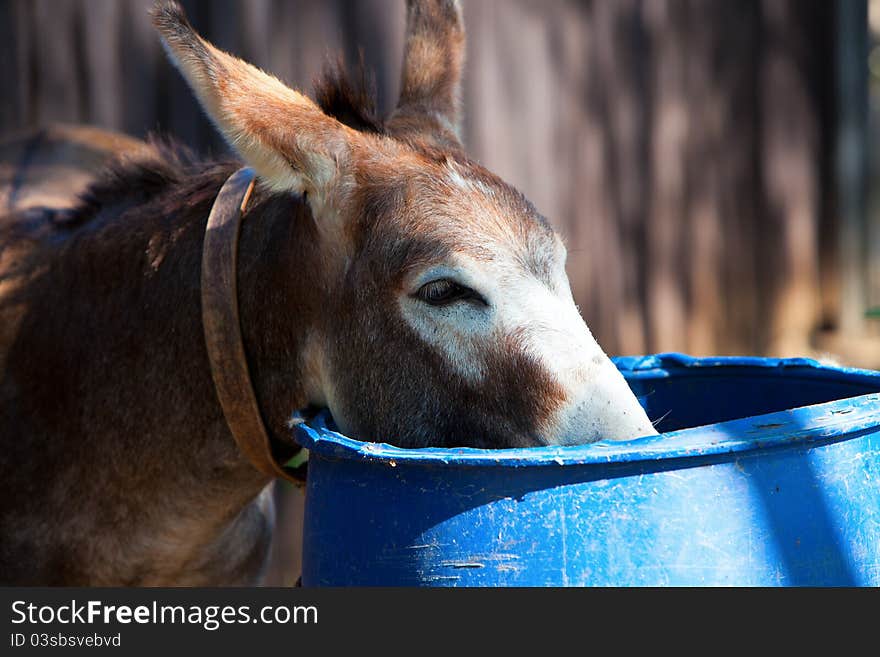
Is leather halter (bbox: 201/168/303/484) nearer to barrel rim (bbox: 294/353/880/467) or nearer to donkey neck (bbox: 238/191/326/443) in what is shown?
donkey neck (bbox: 238/191/326/443)

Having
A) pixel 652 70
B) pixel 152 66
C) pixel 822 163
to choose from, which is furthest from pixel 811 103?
pixel 152 66

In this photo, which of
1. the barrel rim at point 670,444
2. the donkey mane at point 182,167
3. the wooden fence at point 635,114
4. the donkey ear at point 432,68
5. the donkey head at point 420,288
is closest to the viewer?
the barrel rim at point 670,444

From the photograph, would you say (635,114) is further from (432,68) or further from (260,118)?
(260,118)

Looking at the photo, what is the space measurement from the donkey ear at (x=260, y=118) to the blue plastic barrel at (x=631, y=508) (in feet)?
2.25

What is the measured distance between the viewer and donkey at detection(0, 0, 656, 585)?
2.15m

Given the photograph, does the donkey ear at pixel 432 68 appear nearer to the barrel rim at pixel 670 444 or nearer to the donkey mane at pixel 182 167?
the donkey mane at pixel 182 167

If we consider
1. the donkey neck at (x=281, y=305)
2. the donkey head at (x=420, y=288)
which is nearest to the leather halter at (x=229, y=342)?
the donkey neck at (x=281, y=305)

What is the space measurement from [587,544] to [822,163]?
6.43 metres

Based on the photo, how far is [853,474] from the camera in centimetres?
186

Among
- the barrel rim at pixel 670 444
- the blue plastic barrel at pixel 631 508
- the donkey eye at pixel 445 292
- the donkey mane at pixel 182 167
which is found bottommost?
the blue plastic barrel at pixel 631 508

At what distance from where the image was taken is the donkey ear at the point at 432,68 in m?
2.73

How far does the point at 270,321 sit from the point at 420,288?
405 mm

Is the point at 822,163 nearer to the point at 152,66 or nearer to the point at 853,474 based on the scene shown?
the point at 152,66

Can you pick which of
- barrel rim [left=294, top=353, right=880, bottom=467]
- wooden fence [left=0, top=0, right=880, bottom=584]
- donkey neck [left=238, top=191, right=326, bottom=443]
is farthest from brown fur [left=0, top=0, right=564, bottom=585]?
wooden fence [left=0, top=0, right=880, bottom=584]
